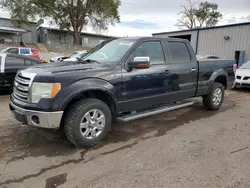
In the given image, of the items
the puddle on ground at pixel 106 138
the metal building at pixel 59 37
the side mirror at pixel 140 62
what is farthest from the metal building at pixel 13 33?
the side mirror at pixel 140 62

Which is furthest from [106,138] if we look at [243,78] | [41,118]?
[243,78]

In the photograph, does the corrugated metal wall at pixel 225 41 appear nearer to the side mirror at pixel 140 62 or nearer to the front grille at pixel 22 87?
the side mirror at pixel 140 62

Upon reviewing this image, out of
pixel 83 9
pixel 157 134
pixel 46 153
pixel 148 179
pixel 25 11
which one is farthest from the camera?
pixel 83 9

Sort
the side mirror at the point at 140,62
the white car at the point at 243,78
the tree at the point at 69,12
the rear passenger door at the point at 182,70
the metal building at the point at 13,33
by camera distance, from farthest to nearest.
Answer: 1. the tree at the point at 69,12
2. the metal building at the point at 13,33
3. the white car at the point at 243,78
4. the rear passenger door at the point at 182,70
5. the side mirror at the point at 140,62

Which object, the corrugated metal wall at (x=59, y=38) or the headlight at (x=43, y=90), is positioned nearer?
the headlight at (x=43, y=90)

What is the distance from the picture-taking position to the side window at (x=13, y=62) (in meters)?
6.77

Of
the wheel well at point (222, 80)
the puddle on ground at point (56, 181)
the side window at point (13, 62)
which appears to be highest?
the side window at point (13, 62)

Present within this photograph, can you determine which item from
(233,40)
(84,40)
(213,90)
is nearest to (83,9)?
(84,40)

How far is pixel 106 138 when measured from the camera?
3.87 meters

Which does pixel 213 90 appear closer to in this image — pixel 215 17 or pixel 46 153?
pixel 46 153

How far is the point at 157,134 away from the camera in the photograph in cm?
413

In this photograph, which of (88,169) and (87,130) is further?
(87,130)

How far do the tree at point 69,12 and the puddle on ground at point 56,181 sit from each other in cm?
3180

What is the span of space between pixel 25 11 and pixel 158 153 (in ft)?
107
